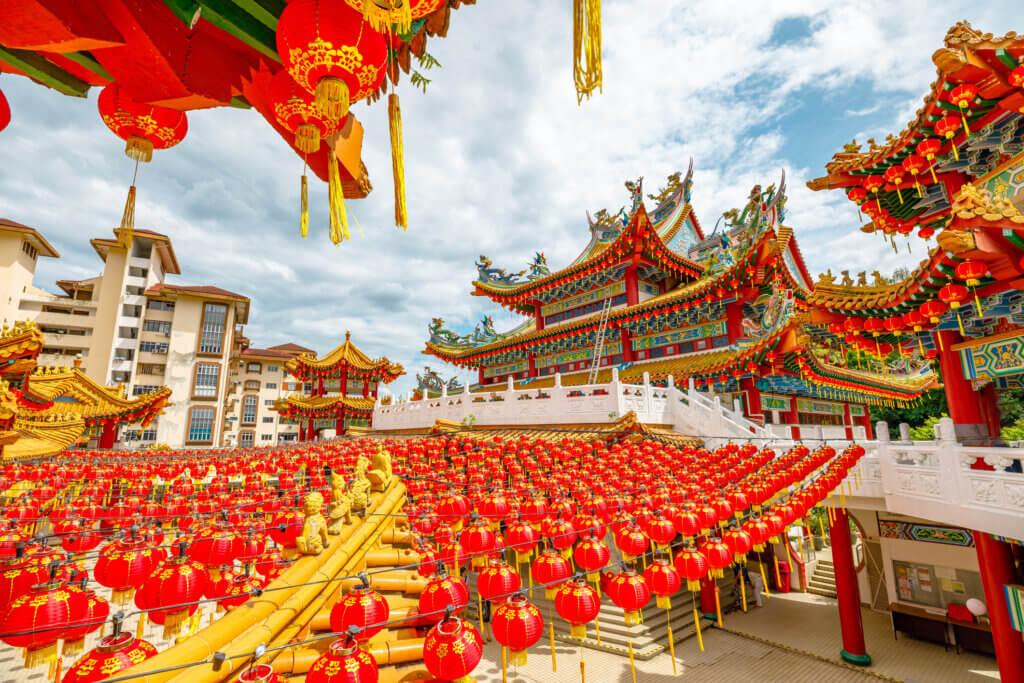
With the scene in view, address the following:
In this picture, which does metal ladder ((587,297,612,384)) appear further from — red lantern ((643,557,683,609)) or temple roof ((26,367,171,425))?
temple roof ((26,367,171,425))

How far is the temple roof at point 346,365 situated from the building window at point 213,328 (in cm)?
1302

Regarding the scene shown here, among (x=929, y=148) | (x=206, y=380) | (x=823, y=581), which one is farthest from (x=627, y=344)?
(x=206, y=380)

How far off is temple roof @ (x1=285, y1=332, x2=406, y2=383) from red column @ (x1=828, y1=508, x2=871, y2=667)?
957 inches

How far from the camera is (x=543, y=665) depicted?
30.9ft

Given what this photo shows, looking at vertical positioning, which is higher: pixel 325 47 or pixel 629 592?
pixel 325 47

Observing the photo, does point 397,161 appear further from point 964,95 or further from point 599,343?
point 599,343

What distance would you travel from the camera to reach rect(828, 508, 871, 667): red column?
368 inches

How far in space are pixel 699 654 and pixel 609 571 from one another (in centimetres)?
769

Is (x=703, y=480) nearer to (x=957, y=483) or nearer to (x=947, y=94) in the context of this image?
(x=957, y=483)

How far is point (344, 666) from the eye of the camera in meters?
2.69

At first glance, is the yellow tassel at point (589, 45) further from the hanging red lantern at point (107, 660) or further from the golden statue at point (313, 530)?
the golden statue at point (313, 530)

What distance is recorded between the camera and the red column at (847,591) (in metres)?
9.36

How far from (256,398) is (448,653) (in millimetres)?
46855

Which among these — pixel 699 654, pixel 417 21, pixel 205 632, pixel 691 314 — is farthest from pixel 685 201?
pixel 205 632
